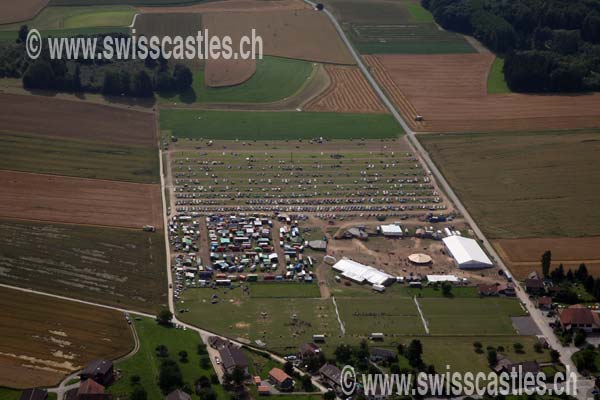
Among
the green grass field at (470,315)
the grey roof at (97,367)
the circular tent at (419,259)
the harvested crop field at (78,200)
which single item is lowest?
the green grass field at (470,315)

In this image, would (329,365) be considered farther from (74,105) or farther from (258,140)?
(74,105)

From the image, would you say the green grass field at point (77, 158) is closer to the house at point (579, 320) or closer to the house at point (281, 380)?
the house at point (281, 380)

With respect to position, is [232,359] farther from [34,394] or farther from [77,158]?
[77,158]

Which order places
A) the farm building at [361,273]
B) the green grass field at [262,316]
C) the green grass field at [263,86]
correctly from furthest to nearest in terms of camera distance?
the green grass field at [263,86]
the farm building at [361,273]
the green grass field at [262,316]

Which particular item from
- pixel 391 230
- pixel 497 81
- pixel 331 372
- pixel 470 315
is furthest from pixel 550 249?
pixel 497 81

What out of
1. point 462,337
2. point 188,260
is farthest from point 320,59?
point 462,337

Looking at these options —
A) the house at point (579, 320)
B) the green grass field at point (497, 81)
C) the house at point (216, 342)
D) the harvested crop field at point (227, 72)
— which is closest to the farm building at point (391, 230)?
the house at point (579, 320)
